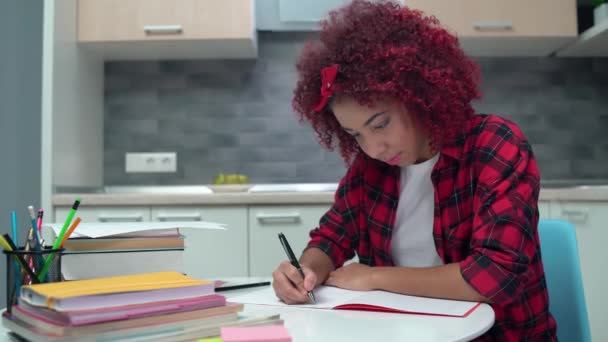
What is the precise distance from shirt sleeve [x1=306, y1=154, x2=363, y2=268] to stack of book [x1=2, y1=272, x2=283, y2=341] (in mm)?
644

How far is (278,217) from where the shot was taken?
84.4 inches

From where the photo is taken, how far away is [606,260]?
2025 mm

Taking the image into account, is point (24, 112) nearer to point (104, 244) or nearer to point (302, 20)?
point (302, 20)

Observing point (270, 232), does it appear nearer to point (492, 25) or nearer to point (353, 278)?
point (353, 278)

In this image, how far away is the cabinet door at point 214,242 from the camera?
84.8 inches

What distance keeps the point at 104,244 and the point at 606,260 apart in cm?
189

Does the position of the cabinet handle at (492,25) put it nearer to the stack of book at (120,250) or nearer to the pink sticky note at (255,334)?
the stack of book at (120,250)

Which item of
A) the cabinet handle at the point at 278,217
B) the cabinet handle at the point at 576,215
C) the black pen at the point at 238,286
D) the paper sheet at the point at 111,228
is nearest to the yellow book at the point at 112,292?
the paper sheet at the point at 111,228

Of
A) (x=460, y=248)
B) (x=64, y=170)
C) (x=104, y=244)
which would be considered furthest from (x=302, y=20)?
(x=104, y=244)

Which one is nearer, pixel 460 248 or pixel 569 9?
pixel 460 248

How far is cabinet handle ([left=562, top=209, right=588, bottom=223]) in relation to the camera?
80.5 inches

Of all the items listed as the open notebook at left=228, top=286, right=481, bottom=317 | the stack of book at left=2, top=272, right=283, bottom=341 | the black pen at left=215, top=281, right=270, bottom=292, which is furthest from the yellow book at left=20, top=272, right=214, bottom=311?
the black pen at left=215, top=281, right=270, bottom=292

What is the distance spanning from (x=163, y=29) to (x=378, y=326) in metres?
2.04

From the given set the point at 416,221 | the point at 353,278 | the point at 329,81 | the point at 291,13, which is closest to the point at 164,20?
the point at 291,13
